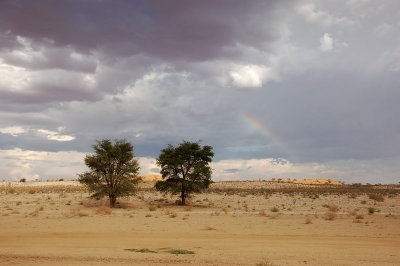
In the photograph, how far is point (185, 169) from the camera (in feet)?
169

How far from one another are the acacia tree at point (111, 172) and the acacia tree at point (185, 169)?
4.25 m

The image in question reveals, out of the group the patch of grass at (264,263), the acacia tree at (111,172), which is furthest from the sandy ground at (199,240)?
the acacia tree at (111,172)

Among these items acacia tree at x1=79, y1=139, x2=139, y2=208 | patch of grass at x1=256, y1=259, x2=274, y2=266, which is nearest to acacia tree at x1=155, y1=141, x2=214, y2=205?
acacia tree at x1=79, y1=139, x2=139, y2=208

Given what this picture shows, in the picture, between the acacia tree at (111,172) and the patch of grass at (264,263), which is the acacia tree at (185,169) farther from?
the patch of grass at (264,263)

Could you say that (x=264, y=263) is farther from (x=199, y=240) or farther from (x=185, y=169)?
(x=185, y=169)

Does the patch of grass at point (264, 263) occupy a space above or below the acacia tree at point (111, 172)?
below

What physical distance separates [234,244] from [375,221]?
17411 millimetres

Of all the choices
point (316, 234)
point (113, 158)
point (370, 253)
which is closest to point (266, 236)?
point (316, 234)

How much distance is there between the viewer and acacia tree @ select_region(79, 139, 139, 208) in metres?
46.6

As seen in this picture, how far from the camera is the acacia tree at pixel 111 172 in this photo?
46.6 meters

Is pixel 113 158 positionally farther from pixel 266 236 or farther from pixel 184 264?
pixel 184 264

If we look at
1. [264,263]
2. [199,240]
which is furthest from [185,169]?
[264,263]

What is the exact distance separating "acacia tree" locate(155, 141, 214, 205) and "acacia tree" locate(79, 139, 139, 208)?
4.25 metres

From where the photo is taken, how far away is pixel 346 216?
122 feet
